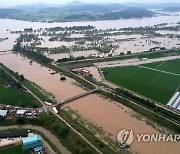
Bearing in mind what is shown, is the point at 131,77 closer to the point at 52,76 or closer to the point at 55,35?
the point at 52,76

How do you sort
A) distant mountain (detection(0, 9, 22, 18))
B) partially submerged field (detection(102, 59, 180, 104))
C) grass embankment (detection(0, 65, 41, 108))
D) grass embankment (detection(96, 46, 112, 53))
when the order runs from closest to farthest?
grass embankment (detection(0, 65, 41, 108))
partially submerged field (detection(102, 59, 180, 104))
grass embankment (detection(96, 46, 112, 53))
distant mountain (detection(0, 9, 22, 18))

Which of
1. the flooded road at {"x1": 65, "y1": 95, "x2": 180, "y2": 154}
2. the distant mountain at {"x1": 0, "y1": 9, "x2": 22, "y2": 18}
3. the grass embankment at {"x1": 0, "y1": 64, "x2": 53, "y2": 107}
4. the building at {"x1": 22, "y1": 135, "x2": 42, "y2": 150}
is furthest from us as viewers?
the distant mountain at {"x1": 0, "y1": 9, "x2": 22, "y2": 18}

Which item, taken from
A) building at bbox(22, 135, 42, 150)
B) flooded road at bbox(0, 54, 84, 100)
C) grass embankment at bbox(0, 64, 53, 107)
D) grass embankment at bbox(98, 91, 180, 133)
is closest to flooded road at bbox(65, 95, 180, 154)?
grass embankment at bbox(98, 91, 180, 133)

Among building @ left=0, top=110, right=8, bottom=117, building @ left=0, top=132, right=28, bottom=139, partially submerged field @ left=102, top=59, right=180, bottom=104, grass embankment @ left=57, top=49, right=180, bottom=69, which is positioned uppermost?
grass embankment @ left=57, top=49, right=180, bottom=69

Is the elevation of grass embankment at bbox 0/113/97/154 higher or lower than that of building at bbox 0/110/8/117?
lower

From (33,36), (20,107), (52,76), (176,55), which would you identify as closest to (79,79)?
(52,76)

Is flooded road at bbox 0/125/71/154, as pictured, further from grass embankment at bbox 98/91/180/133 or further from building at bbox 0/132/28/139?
grass embankment at bbox 98/91/180/133

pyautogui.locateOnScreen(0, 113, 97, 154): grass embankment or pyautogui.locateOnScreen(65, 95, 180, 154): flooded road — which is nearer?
pyautogui.locateOnScreen(0, 113, 97, 154): grass embankment
